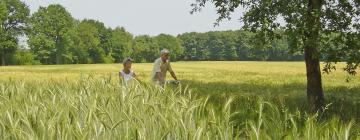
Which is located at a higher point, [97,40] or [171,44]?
[97,40]

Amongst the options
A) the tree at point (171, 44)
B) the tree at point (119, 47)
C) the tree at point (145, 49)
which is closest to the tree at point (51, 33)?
the tree at point (119, 47)

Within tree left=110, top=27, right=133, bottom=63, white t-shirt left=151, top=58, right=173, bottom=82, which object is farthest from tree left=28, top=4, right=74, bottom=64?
white t-shirt left=151, top=58, right=173, bottom=82

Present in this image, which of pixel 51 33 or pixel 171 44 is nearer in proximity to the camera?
pixel 51 33

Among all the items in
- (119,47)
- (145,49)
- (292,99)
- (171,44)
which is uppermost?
(171,44)

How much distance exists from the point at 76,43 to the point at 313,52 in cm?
9076

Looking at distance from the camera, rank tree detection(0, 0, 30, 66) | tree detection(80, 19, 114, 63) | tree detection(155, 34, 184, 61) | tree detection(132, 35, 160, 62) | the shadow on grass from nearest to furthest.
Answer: the shadow on grass → tree detection(0, 0, 30, 66) → tree detection(80, 19, 114, 63) → tree detection(132, 35, 160, 62) → tree detection(155, 34, 184, 61)

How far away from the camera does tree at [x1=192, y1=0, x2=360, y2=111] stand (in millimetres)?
11203

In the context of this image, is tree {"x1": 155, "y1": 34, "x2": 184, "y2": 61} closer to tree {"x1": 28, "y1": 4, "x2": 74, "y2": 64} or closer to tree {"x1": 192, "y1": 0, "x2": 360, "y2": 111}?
tree {"x1": 28, "y1": 4, "x2": 74, "y2": 64}

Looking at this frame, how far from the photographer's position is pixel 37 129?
4836 millimetres

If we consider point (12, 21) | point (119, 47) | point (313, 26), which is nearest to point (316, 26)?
point (313, 26)

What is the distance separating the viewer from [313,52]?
11.6 metres

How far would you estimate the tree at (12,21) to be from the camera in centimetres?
→ 7402

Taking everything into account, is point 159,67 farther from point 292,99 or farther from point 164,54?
point 292,99

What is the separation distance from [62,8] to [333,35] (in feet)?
278
